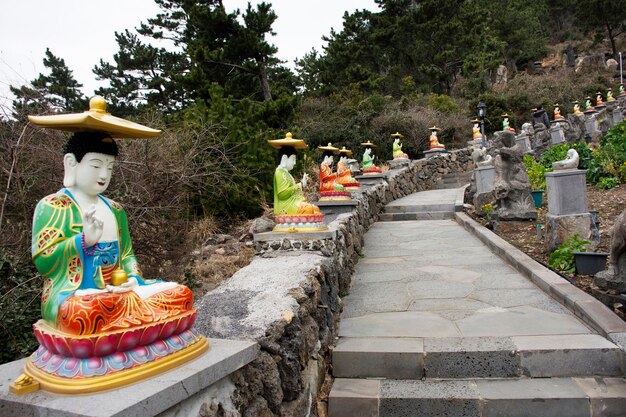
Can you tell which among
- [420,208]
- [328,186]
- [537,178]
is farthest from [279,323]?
[537,178]

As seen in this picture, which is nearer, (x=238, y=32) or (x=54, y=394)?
(x=54, y=394)

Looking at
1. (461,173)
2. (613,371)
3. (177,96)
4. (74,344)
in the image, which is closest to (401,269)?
(613,371)

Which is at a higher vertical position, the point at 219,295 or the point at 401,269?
the point at 219,295

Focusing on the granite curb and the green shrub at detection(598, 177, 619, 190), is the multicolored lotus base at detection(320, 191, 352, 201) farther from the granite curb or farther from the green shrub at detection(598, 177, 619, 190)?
the green shrub at detection(598, 177, 619, 190)

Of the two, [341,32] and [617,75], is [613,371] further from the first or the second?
[617,75]

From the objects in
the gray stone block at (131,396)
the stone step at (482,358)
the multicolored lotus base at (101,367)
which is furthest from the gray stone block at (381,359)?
the multicolored lotus base at (101,367)

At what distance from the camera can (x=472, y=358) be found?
12.0 ft

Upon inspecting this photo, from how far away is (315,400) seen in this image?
10.9 feet

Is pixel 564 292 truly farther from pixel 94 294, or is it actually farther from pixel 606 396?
pixel 94 294

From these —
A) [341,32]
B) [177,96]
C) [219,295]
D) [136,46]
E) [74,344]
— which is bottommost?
[219,295]

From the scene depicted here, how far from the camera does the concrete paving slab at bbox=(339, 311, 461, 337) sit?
13.7 feet

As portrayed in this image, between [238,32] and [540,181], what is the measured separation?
9872 mm

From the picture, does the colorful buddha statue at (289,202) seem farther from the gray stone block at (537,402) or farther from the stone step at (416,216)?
the stone step at (416,216)

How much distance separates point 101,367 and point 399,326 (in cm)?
309
